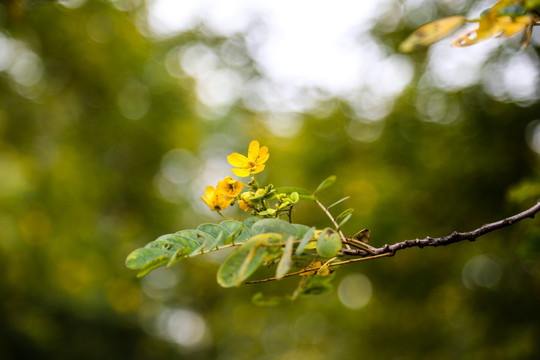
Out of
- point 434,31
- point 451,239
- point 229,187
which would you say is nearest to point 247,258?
point 229,187

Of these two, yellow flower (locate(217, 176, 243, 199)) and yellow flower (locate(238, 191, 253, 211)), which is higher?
yellow flower (locate(217, 176, 243, 199))

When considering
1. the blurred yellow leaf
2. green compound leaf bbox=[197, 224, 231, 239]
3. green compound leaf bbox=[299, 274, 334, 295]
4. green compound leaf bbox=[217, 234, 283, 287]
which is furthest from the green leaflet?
the blurred yellow leaf

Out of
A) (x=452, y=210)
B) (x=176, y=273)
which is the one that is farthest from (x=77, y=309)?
(x=452, y=210)

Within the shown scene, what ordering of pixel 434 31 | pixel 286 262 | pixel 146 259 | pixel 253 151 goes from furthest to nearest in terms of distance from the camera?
1. pixel 253 151
2. pixel 434 31
3. pixel 146 259
4. pixel 286 262

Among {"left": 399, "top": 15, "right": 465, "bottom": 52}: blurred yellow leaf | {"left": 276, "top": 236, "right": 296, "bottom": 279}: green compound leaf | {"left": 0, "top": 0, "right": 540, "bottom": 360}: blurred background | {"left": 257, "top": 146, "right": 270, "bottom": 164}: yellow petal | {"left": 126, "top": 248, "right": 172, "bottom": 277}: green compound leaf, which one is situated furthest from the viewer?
{"left": 0, "top": 0, "right": 540, "bottom": 360}: blurred background

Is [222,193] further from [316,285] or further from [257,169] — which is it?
[316,285]

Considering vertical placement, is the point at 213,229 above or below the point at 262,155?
below

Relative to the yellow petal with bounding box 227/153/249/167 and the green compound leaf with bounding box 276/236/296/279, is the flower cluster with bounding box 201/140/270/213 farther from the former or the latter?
the green compound leaf with bounding box 276/236/296/279
